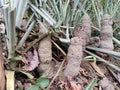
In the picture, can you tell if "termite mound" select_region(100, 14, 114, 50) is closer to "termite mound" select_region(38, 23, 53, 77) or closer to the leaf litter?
the leaf litter

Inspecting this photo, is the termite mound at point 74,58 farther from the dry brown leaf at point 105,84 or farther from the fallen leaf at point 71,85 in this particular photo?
the dry brown leaf at point 105,84

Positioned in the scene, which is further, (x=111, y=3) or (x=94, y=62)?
(x=111, y=3)

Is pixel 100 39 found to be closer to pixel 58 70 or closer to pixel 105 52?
pixel 105 52

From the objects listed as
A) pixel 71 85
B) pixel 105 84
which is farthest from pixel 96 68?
pixel 71 85

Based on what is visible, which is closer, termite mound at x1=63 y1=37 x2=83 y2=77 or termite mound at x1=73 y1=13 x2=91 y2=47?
termite mound at x1=63 y1=37 x2=83 y2=77

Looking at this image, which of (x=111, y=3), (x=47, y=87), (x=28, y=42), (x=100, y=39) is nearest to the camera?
(x=47, y=87)

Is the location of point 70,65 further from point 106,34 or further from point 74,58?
point 106,34

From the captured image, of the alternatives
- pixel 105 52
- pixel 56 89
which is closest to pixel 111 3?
pixel 105 52

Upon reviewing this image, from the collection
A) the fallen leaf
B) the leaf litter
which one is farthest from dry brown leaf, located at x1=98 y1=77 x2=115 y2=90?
the fallen leaf
